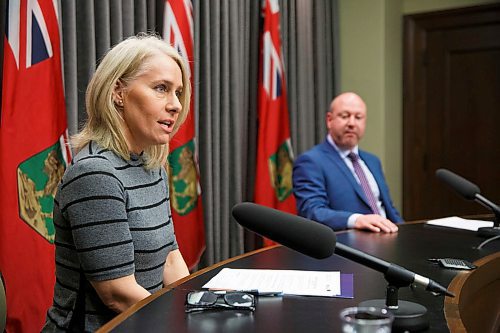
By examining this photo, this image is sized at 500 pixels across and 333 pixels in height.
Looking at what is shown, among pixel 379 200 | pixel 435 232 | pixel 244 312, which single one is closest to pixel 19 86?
pixel 244 312

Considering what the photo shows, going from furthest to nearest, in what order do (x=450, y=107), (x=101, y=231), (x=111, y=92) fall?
(x=450, y=107), (x=111, y=92), (x=101, y=231)

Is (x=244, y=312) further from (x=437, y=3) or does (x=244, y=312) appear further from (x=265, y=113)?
(x=437, y=3)

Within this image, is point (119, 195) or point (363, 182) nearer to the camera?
point (119, 195)

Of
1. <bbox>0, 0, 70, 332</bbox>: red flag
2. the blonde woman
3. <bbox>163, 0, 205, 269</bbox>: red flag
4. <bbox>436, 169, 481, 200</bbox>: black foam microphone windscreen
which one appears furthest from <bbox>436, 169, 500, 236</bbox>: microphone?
<bbox>0, 0, 70, 332</bbox>: red flag

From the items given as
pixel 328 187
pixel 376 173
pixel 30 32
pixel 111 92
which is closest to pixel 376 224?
pixel 328 187

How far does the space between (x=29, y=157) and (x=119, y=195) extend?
1.00 metres

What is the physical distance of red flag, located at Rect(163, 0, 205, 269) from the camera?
310cm

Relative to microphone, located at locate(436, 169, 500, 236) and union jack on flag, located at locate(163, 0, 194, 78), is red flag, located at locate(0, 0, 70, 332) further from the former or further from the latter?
microphone, located at locate(436, 169, 500, 236)

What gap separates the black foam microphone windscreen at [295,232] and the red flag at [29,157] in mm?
1479

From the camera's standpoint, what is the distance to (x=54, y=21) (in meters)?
2.45

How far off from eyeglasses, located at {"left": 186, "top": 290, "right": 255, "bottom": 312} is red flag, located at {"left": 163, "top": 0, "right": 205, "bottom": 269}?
1839 millimetres

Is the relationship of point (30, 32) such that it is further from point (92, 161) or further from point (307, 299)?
point (307, 299)

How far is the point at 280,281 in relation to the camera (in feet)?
5.08

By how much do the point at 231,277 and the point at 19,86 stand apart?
1243 millimetres
